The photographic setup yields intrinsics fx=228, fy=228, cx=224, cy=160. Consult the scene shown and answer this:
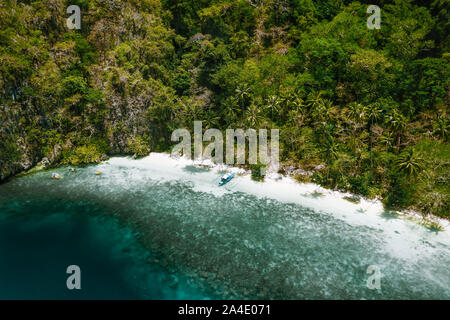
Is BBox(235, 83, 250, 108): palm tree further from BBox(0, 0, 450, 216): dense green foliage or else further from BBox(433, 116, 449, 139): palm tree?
BBox(433, 116, 449, 139): palm tree

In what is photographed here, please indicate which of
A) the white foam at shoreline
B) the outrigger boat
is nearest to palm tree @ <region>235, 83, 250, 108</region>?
the white foam at shoreline

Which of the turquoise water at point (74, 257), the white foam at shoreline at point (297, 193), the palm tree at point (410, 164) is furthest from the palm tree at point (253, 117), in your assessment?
the turquoise water at point (74, 257)

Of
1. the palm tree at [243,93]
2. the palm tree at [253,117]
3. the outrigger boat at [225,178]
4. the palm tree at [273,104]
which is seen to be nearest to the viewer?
the outrigger boat at [225,178]

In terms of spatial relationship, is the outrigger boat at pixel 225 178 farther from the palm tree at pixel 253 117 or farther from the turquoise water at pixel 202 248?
the palm tree at pixel 253 117

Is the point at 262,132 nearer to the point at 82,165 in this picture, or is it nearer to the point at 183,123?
the point at 183,123

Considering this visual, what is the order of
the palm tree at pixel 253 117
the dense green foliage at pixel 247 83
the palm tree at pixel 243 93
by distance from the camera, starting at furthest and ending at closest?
the palm tree at pixel 243 93 < the palm tree at pixel 253 117 < the dense green foliage at pixel 247 83

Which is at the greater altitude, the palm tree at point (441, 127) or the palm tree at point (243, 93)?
the palm tree at point (243, 93)

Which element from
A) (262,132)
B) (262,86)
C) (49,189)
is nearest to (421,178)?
(262,132)
